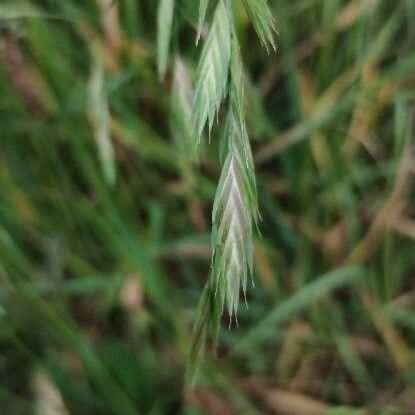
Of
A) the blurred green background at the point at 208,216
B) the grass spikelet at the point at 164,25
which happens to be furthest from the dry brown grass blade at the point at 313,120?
the grass spikelet at the point at 164,25

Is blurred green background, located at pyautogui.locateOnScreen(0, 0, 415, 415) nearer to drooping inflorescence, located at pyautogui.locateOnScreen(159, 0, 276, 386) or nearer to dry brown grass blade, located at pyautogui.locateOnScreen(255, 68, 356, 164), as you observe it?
dry brown grass blade, located at pyautogui.locateOnScreen(255, 68, 356, 164)

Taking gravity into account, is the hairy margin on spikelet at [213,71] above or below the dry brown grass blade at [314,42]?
above

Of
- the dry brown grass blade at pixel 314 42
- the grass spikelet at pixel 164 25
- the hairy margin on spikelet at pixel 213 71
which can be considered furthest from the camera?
the dry brown grass blade at pixel 314 42

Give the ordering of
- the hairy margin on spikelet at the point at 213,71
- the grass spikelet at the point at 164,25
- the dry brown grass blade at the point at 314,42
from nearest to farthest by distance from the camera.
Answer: the hairy margin on spikelet at the point at 213,71, the grass spikelet at the point at 164,25, the dry brown grass blade at the point at 314,42

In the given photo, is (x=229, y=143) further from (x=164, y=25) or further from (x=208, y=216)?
(x=208, y=216)

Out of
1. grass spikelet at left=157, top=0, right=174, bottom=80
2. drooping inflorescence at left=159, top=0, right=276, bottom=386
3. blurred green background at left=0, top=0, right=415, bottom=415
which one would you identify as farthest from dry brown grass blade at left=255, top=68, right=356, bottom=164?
drooping inflorescence at left=159, top=0, right=276, bottom=386

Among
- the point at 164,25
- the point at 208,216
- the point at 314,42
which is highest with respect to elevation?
the point at 164,25

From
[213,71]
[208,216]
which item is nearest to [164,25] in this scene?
[213,71]

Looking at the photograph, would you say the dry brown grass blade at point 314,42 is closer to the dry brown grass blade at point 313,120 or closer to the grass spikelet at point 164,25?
the dry brown grass blade at point 313,120

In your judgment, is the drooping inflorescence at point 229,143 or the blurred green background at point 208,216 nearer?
the drooping inflorescence at point 229,143

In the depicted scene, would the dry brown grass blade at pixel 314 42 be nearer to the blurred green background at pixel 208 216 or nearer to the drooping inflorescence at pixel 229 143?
the blurred green background at pixel 208 216
